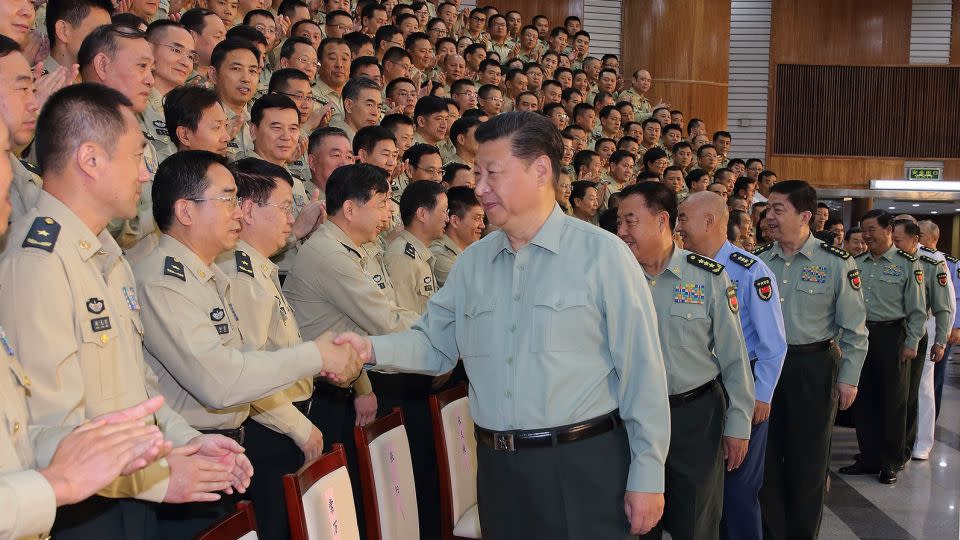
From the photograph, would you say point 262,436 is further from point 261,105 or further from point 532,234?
point 261,105

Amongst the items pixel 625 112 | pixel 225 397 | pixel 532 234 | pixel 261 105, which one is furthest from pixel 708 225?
pixel 625 112

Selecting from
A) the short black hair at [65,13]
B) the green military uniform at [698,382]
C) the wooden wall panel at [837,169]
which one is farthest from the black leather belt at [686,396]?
the wooden wall panel at [837,169]

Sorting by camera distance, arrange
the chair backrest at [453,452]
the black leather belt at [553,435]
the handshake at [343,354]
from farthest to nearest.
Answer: the chair backrest at [453,452] → the handshake at [343,354] → the black leather belt at [553,435]

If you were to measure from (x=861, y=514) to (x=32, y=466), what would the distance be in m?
4.45

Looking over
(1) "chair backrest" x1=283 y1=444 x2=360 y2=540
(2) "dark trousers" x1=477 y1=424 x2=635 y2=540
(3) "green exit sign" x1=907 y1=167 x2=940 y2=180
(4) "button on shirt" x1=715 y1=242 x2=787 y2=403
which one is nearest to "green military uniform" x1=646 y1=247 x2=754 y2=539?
(4) "button on shirt" x1=715 y1=242 x2=787 y2=403

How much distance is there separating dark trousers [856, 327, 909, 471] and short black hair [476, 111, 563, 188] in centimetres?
411

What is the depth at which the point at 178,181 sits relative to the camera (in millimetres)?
2459

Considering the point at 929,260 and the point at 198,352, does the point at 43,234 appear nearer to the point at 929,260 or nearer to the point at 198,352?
the point at 198,352

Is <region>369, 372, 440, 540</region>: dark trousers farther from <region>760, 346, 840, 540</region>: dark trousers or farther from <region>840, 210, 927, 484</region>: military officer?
<region>840, 210, 927, 484</region>: military officer

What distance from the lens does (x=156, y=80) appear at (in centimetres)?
372

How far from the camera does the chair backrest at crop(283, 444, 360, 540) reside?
1.89m

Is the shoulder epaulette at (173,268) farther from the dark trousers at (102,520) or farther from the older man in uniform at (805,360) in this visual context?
the older man in uniform at (805,360)

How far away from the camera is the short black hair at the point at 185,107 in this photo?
10.6ft

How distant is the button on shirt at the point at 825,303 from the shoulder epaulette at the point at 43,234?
10.9 feet
